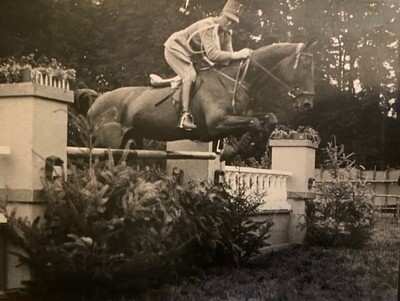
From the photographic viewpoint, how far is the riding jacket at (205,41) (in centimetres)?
191

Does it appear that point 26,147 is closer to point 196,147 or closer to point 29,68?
point 29,68

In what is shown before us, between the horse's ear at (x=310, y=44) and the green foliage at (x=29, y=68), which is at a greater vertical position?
the horse's ear at (x=310, y=44)

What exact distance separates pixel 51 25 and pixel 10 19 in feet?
0.38

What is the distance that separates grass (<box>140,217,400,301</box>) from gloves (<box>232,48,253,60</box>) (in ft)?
2.19

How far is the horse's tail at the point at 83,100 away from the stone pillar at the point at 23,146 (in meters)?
0.08

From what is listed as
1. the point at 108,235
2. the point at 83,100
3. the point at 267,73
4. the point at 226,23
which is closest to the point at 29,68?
the point at 83,100

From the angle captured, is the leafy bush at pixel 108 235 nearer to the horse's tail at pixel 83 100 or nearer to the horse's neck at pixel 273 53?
the horse's tail at pixel 83 100

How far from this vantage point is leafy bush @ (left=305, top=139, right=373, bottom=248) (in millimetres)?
2162

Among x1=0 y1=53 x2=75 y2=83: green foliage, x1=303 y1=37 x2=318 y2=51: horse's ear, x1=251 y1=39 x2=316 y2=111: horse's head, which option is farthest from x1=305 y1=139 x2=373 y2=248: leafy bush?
x1=0 y1=53 x2=75 y2=83: green foliage

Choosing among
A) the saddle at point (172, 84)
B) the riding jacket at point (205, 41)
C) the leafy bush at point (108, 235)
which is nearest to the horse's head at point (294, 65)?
the riding jacket at point (205, 41)

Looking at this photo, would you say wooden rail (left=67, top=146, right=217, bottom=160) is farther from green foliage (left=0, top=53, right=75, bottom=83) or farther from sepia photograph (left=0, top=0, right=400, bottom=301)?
green foliage (left=0, top=53, right=75, bottom=83)

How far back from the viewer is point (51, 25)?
1.80 metres

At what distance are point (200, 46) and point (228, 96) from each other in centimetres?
19

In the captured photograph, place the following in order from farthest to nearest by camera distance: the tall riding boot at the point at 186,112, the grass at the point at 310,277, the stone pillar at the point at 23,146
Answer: the tall riding boot at the point at 186,112 → the grass at the point at 310,277 → the stone pillar at the point at 23,146
